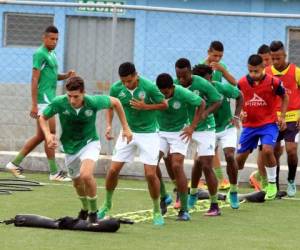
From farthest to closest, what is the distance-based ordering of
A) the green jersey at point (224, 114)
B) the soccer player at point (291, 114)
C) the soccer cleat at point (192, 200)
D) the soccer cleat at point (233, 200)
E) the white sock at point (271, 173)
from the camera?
the soccer player at point (291, 114) → the white sock at point (271, 173) → the green jersey at point (224, 114) → the soccer cleat at point (233, 200) → the soccer cleat at point (192, 200)

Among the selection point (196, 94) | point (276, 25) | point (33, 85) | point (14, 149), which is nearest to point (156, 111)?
point (196, 94)

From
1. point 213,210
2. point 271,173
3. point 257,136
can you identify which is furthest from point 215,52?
point 213,210

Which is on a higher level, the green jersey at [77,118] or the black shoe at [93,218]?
the green jersey at [77,118]

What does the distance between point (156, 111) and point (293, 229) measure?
2030 millimetres

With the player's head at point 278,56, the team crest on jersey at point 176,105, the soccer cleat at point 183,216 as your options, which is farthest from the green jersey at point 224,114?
the soccer cleat at point 183,216

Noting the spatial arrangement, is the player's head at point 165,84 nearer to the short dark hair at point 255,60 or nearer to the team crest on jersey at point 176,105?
the team crest on jersey at point 176,105

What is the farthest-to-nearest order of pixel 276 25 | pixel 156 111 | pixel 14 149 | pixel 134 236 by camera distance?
pixel 276 25
pixel 14 149
pixel 156 111
pixel 134 236

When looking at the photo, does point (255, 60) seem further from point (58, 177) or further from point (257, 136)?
point (58, 177)

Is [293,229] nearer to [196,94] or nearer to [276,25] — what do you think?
[196,94]

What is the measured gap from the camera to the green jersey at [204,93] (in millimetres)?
12984

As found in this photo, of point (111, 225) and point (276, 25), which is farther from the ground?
point (276, 25)

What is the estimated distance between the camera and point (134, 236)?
35.2ft

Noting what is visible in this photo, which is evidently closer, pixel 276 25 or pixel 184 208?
pixel 184 208

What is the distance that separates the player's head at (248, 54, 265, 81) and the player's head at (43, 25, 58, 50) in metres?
3.11
